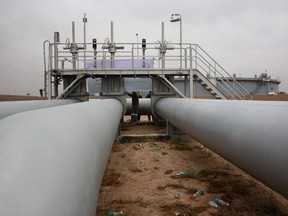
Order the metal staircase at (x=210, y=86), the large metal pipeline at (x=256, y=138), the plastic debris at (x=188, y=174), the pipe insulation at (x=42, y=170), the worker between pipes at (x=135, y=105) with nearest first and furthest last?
the pipe insulation at (x=42, y=170) < the large metal pipeline at (x=256, y=138) < the plastic debris at (x=188, y=174) < the metal staircase at (x=210, y=86) < the worker between pipes at (x=135, y=105)

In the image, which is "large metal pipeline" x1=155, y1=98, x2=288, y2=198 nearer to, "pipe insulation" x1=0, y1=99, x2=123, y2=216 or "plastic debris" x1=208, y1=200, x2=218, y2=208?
"plastic debris" x1=208, y1=200, x2=218, y2=208

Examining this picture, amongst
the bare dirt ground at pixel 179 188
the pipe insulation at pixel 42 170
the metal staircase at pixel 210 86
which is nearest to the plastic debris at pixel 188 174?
the bare dirt ground at pixel 179 188

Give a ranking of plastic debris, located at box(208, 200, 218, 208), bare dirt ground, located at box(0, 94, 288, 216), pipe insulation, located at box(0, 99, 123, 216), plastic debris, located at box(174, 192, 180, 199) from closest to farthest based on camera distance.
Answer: pipe insulation, located at box(0, 99, 123, 216) < bare dirt ground, located at box(0, 94, 288, 216) < plastic debris, located at box(208, 200, 218, 208) < plastic debris, located at box(174, 192, 180, 199)

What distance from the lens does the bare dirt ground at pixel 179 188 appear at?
369cm

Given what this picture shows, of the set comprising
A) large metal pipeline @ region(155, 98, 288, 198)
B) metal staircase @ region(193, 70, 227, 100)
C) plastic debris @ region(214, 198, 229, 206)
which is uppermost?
metal staircase @ region(193, 70, 227, 100)

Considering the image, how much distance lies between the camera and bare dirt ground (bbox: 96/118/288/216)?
12.1 feet

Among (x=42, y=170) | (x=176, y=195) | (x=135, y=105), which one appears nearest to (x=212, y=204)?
(x=176, y=195)

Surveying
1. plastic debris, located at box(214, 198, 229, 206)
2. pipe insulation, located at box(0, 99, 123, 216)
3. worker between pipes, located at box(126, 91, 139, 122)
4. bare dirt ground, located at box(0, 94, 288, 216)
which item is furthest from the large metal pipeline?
worker between pipes, located at box(126, 91, 139, 122)

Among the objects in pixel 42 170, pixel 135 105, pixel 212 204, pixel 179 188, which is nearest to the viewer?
pixel 42 170

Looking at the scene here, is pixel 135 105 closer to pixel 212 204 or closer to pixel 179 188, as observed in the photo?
pixel 179 188

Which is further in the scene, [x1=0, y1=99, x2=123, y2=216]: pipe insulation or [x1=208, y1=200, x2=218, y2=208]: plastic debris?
[x1=208, y1=200, x2=218, y2=208]: plastic debris

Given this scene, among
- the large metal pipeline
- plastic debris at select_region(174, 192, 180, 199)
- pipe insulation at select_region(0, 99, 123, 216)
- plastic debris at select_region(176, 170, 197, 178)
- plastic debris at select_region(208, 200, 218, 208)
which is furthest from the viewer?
plastic debris at select_region(176, 170, 197, 178)

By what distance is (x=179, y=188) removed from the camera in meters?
4.58

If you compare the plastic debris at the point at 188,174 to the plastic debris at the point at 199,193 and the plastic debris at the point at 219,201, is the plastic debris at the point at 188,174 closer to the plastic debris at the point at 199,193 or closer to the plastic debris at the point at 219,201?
the plastic debris at the point at 199,193
